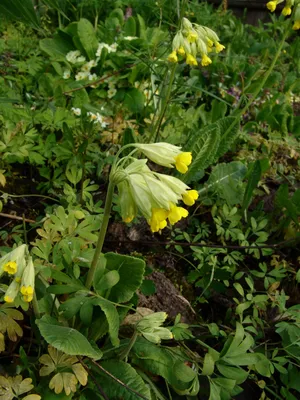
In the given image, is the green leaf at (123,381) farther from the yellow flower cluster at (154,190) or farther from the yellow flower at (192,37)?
the yellow flower at (192,37)

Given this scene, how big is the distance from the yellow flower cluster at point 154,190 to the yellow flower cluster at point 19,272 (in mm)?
300

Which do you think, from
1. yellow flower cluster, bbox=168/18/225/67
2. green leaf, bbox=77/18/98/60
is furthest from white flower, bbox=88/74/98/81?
yellow flower cluster, bbox=168/18/225/67

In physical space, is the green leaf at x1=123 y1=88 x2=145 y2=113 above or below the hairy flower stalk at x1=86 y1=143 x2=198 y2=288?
below

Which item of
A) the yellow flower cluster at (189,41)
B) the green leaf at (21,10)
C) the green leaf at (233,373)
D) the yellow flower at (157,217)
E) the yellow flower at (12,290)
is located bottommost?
the green leaf at (233,373)

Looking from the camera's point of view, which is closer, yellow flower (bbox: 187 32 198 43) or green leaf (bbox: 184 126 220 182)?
yellow flower (bbox: 187 32 198 43)

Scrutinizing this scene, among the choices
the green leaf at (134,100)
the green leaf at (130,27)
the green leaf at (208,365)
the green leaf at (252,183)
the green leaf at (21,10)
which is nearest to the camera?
the green leaf at (21,10)

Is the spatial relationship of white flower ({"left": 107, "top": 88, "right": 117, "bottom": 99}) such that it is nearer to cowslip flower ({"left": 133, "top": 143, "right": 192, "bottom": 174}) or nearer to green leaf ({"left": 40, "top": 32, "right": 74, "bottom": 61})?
green leaf ({"left": 40, "top": 32, "right": 74, "bottom": 61})

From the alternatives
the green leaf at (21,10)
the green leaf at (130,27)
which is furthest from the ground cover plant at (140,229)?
the green leaf at (130,27)

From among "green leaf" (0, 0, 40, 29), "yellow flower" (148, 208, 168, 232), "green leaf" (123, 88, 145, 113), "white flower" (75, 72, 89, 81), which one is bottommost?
"white flower" (75, 72, 89, 81)

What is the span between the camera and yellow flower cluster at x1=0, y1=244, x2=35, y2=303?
119 cm

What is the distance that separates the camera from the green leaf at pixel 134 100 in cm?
281

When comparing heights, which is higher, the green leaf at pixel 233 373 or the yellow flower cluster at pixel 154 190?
the yellow flower cluster at pixel 154 190

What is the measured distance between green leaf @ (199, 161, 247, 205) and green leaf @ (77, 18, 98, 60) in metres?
1.58

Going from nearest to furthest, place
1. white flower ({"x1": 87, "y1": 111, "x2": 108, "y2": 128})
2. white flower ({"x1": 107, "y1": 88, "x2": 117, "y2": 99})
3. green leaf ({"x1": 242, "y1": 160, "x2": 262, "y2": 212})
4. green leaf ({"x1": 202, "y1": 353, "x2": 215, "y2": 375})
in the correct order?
green leaf ({"x1": 202, "y1": 353, "x2": 215, "y2": 375}) < green leaf ({"x1": 242, "y1": 160, "x2": 262, "y2": 212}) < white flower ({"x1": 87, "y1": 111, "x2": 108, "y2": 128}) < white flower ({"x1": 107, "y1": 88, "x2": 117, "y2": 99})
